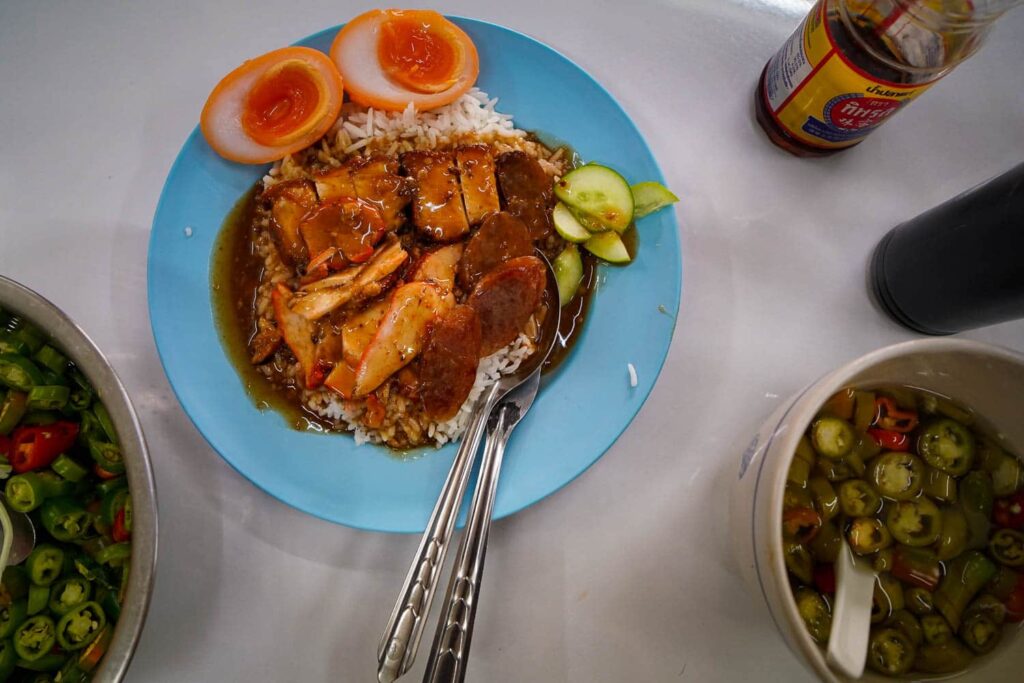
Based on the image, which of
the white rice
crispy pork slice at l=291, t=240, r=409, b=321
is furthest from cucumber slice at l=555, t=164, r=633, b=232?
crispy pork slice at l=291, t=240, r=409, b=321

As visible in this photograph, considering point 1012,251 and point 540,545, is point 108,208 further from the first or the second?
point 1012,251

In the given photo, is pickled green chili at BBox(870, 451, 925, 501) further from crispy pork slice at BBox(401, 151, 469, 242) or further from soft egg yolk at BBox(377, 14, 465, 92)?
soft egg yolk at BBox(377, 14, 465, 92)

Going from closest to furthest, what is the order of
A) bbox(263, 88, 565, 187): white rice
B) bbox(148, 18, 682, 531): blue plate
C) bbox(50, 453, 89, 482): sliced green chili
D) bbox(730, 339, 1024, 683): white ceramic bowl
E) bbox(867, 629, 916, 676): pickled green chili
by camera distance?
bbox(730, 339, 1024, 683): white ceramic bowl, bbox(867, 629, 916, 676): pickled green chili, bbox(50, 453, 89, 482): sliced green chili, bbox(148, 18, 682, 531): blue plate, bbox(263, 88, 565, 187): white rice

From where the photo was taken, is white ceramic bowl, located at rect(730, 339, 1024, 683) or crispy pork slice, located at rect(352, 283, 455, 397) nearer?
white ceramic bowl, located at rect(730, 339, 1024, 683)

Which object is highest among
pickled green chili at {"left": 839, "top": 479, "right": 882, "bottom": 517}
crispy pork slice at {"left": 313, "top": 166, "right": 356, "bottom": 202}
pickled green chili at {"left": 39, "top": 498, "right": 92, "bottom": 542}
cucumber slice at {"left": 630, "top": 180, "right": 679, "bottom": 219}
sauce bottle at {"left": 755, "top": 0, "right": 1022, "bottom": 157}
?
sauce bottle at {"left": 755, "top": 0, "right": 1022, "bottom": 157}

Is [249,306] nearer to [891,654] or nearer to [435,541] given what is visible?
[435,541]

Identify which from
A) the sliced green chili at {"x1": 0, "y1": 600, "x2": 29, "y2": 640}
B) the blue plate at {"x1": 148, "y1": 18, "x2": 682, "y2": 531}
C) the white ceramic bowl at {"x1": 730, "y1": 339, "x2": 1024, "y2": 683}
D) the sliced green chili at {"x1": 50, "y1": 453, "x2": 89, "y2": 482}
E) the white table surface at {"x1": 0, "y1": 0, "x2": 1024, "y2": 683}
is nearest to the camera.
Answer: the white ceramic bowl at {"x1": 730, "y1": 339, "x2": 1024, "y2": 683}

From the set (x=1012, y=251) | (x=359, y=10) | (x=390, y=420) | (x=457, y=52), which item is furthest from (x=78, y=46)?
(x=1012, y=251)
